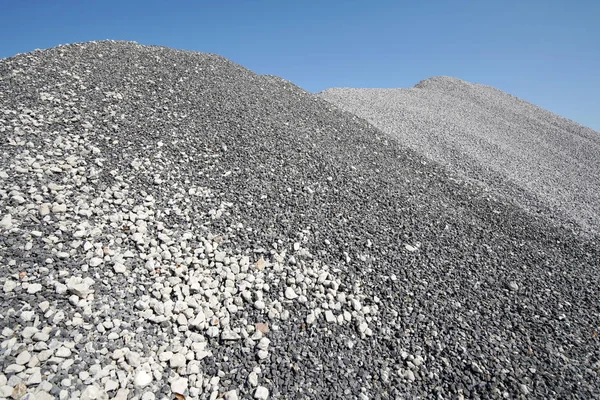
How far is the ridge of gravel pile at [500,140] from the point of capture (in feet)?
30.6

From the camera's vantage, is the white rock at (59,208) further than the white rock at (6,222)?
Yes

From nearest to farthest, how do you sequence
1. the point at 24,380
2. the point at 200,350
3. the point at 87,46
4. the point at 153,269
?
the point at 24,380 → the point at 200,350 → the point at 153,269 → the point at 87,46

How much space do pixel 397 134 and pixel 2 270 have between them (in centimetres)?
1150

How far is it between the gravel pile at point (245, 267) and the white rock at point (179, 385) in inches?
0.8

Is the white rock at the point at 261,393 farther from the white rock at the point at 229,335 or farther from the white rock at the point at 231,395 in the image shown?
the white rock at the point at 229,335

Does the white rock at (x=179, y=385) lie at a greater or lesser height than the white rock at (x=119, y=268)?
lesser

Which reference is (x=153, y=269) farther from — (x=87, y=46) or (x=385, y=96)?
(x=385, y=96)

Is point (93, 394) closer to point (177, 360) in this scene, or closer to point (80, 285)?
point (177, 360)

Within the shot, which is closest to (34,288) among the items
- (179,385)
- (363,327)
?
(179,385)

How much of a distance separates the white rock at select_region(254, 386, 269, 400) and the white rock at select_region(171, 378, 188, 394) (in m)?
0.73

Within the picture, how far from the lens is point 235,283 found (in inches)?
162

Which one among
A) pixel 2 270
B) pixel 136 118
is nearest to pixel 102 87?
pixel 136 118

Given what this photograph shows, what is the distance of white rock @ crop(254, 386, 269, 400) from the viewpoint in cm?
307

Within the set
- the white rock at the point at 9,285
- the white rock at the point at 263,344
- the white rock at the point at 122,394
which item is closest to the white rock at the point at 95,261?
the white rock at the point at 9,285
